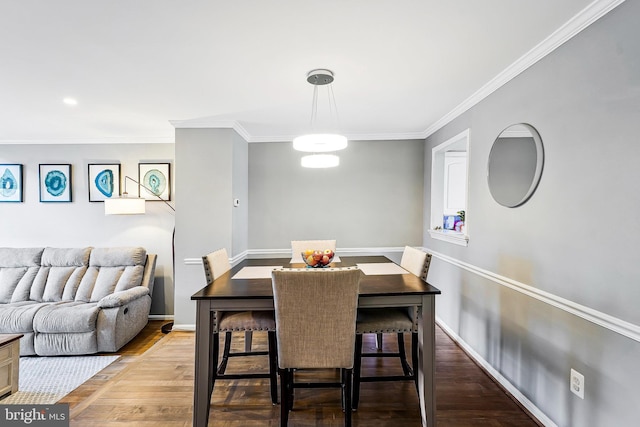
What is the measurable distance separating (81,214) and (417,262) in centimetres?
445

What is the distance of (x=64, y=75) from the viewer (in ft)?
7.88

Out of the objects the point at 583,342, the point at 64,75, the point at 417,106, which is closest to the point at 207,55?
the point at 64,75

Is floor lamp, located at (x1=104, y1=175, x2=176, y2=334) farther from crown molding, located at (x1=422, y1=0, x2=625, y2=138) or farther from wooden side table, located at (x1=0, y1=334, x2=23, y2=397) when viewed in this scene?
crown molding, located at (x1=422, y1=0, x2=625, y2=138)

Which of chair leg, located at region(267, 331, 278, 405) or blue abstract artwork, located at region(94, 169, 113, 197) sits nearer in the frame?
chair leg, located at region(267, 331, 278, 405)

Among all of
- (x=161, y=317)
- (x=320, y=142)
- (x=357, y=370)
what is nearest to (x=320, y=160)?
(x=320, y=142)

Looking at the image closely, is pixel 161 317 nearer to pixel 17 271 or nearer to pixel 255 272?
pixel 17 271

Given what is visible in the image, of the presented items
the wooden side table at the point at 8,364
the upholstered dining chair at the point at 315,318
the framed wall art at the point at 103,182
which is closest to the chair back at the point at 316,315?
the upholstered dining chair at the point at 315,318

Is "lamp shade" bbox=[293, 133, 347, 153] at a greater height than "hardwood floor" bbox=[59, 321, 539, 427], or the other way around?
"lamp shade" bbox=[293, 133, 347, 153]

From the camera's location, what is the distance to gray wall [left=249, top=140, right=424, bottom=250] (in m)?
4.27

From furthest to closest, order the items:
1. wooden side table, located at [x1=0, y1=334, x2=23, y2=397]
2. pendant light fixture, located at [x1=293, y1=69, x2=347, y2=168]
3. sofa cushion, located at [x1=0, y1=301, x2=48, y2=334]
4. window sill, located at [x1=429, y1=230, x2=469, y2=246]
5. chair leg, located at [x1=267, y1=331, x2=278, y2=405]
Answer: sofa cushion, located at [x1=0, y1=301, x2=48, y2=334] < window sill, located at [x1=429, y1=230, x2=469, y2=246] < wooden side table, located at [x1=0, y1=334, x2=23, y2=397] < pendant light fixture, located at [x1=293, y1=69, x2=347, y2=168] < chair leg, located at [x1=267, y1=331, x2=278, y2=405]

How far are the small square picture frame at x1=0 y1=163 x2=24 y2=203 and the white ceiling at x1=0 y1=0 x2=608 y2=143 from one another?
118 centimetres

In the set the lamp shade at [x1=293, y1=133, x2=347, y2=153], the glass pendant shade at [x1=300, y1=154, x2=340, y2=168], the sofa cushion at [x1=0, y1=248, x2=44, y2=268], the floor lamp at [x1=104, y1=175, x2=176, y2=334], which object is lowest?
the sofa cushion at [x1=0, y1=248, x2=44, y2=268]

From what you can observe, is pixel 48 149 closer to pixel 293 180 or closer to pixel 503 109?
pixel 293 180

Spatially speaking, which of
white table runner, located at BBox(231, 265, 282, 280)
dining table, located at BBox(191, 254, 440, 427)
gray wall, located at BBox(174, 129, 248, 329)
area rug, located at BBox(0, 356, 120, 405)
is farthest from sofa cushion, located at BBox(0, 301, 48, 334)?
dining table, located at BBox(191, 254, 440, 427)
